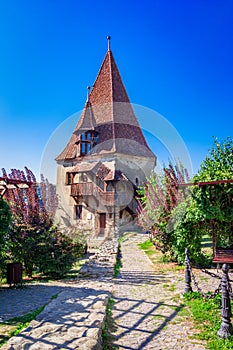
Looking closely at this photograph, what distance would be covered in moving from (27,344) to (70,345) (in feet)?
1.84

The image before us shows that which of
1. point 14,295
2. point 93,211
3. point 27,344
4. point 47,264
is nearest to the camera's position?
point 27,344

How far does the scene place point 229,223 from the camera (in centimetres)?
890

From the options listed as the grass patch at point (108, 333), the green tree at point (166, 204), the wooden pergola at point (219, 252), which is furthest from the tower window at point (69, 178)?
the grass patch at point (108, 333)

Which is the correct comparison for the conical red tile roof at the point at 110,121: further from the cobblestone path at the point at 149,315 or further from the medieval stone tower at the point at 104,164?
the cobblestone path at the point at 149,315

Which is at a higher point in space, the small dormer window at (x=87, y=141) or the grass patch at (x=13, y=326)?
the small dormer window at (x=87, y=141)

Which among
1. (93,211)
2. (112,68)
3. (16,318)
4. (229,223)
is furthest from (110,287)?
(112,68)

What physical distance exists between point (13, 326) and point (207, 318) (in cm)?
346

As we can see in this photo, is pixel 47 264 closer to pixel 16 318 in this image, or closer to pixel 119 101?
pixel 16 318

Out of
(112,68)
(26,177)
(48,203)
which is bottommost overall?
(48,203)

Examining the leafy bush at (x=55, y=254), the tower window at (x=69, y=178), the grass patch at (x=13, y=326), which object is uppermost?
the tower window at (x=69, y=178)

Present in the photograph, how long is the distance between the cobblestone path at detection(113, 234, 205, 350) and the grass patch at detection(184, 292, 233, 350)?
16cm

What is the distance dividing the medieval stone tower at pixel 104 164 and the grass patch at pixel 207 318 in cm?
1686

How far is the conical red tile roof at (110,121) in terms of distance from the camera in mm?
Answer: 25500

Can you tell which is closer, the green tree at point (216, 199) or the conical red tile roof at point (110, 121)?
the green tree at point (216, 199)
